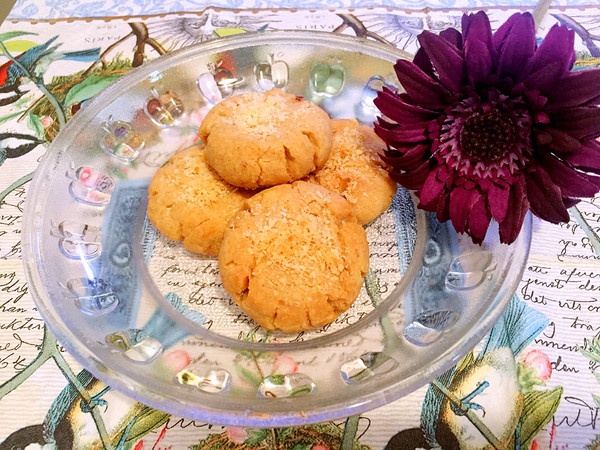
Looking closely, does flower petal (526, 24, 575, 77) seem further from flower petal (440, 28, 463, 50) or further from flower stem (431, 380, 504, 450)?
flower stem (431, 380, 504, 450)

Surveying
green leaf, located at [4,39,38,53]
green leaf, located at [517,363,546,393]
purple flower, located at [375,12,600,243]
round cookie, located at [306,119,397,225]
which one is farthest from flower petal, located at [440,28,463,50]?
green leaf, located at [4,39,38,53]

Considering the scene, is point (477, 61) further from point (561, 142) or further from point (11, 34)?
point (11, 34)

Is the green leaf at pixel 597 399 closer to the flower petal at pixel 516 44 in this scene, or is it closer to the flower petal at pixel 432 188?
the flower petal at pixel 432 188

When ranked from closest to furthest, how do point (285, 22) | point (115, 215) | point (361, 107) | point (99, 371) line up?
1. point (99, 371)
2. point (115, 215)
3. point (361, 107)
4. point (285, 22)

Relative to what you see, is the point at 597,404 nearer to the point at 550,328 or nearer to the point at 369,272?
the point at 550,328

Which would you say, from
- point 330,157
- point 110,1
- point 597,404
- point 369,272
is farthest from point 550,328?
point 110,1
